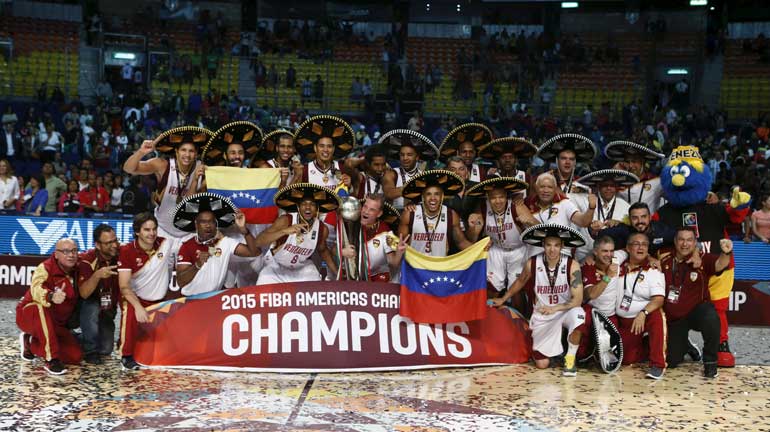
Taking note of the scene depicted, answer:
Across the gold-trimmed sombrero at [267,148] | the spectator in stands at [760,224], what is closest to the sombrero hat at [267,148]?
the gold-trimmed sombrero at [267,148]

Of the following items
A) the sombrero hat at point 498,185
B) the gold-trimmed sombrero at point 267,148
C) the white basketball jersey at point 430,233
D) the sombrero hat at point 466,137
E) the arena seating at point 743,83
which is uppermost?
the arena seating at point 743,83

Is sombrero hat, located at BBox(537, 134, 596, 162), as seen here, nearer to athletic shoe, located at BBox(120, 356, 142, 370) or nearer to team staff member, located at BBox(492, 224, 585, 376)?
team staff member, located at BBox(492, 224, 585, 376)

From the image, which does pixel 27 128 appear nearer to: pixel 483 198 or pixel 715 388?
pixel 483 198

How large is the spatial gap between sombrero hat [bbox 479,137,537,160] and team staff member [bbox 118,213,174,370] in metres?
3.01

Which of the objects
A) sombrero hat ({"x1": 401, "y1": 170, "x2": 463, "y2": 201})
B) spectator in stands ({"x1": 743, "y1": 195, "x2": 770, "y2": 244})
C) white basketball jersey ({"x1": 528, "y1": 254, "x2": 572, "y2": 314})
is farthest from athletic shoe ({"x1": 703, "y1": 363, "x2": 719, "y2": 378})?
spectator in stands ({"x1": 743, "y1": 195, "x2": 770, "y2": 244})

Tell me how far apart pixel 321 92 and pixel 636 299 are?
13456 mm

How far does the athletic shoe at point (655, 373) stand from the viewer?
6902 millimetres

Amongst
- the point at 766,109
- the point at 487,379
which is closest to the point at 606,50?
the point at 766,109

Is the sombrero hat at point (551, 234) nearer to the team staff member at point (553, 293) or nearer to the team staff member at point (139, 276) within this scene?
the team staff member at point (553, 293)

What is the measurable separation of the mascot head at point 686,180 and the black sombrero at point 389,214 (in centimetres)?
235

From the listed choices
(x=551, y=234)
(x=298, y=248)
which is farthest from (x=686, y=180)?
(x=298, y=248)

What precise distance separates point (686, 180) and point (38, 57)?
54.1ft

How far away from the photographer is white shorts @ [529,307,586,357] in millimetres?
7113

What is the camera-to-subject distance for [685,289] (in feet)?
23.9
